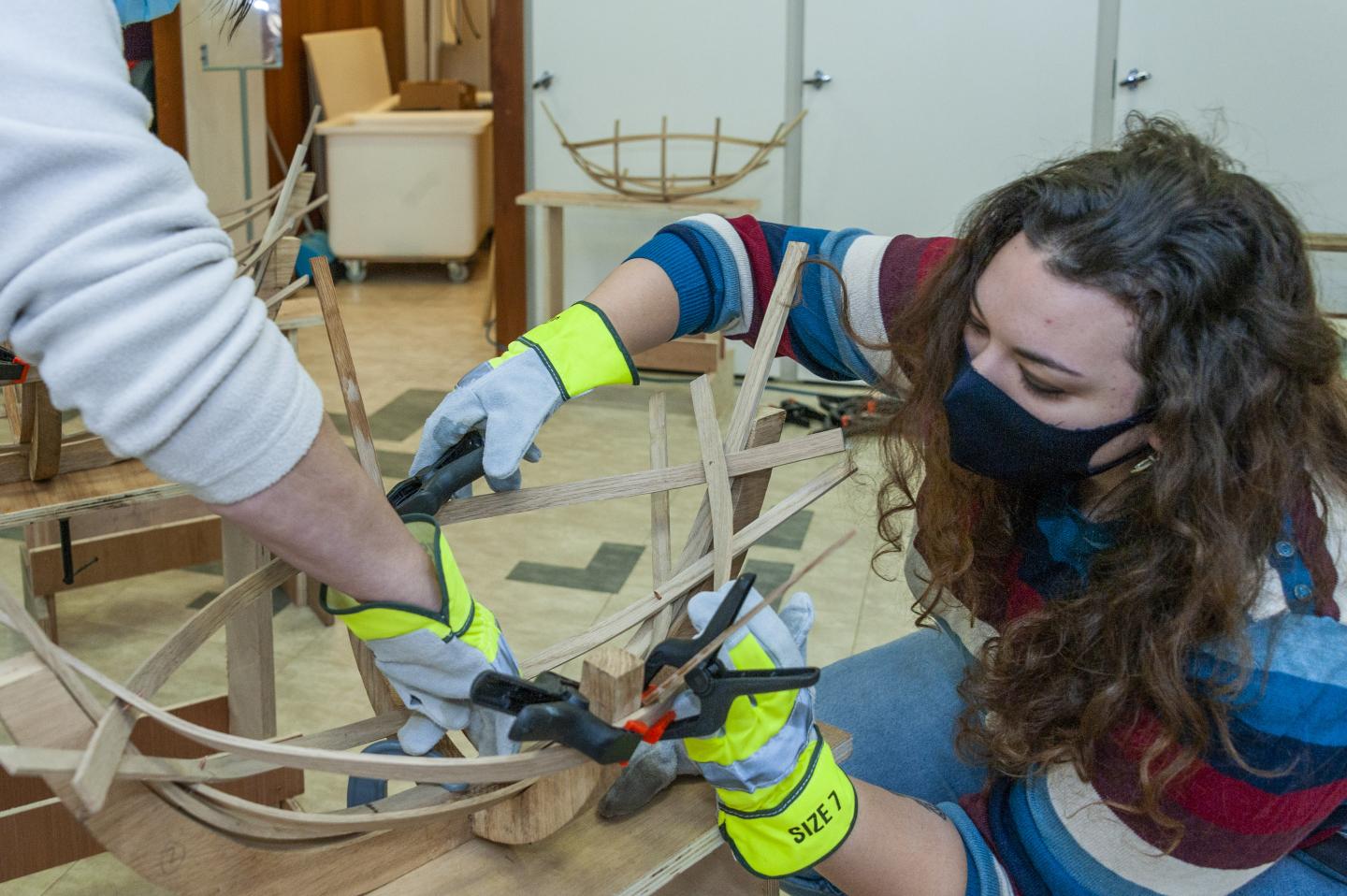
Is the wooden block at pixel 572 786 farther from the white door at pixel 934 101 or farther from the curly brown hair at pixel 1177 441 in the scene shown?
the white door at pixel 934 101

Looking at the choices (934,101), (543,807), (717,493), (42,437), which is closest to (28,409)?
(42,437)

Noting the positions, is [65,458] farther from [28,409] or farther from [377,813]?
[377,813]

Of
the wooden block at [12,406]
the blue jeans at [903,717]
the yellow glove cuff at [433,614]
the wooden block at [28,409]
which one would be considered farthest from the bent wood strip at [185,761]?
the wooden block at [12,406]

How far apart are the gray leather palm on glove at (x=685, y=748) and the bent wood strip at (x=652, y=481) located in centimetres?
29

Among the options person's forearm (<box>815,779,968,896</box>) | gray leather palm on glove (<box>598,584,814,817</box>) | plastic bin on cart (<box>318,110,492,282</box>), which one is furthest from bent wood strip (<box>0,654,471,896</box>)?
plastic bin on cart (<box>318,110,492,282</box>)

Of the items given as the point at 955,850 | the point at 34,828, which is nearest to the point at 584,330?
the point at 955,850

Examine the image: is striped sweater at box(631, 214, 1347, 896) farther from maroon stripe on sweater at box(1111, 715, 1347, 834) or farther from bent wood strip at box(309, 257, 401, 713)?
bent wood strip at box(309, 257, 401, 713)

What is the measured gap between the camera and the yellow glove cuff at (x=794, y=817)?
1.15 metres

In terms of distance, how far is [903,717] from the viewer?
1.71m

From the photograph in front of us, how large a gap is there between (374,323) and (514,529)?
8.04 feet

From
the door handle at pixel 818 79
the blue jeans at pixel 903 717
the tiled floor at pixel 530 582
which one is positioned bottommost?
the tiled floor at pixel 530 582

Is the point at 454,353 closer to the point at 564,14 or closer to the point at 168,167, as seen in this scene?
the point at 564,14

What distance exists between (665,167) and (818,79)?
666 millimetres

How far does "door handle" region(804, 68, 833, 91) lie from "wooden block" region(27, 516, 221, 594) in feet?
8.97
